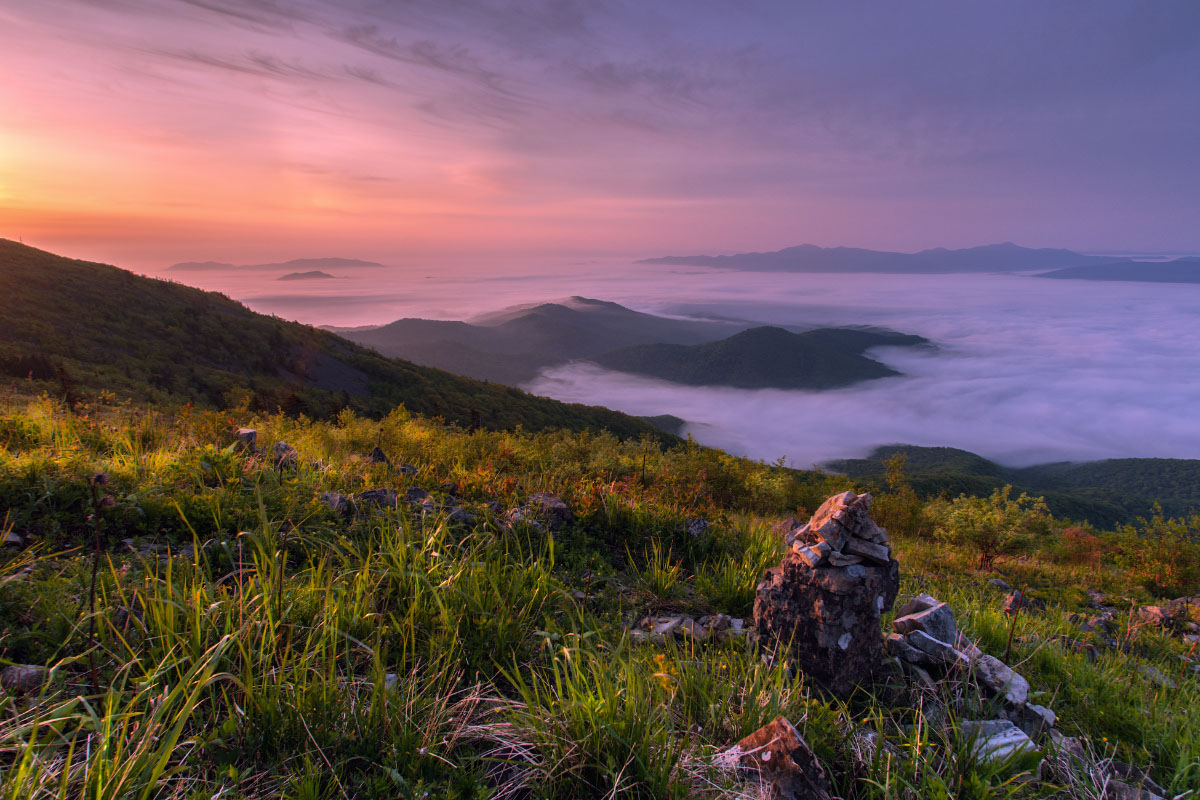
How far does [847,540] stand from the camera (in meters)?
3.59

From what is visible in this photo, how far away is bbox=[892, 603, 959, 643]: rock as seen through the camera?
401 cm

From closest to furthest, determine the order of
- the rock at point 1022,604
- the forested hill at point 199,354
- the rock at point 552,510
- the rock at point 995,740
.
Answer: the rock at point 995,740, the rock at point 552,510, the rock at point 1022,604, the forested hill at point 199,354

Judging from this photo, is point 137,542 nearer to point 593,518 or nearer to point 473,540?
point 473,540

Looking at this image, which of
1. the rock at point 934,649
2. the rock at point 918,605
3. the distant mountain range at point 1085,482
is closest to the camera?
the rock at point 934,649

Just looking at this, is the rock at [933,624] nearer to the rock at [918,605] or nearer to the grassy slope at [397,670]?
the rock at [918,605]

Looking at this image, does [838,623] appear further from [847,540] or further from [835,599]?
[847,540]

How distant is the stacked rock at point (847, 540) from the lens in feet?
11.6

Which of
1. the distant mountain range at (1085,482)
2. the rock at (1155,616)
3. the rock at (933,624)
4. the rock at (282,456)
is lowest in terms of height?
the distant mountain range at (1085,482)

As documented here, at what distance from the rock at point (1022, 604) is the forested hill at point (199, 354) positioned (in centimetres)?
2475

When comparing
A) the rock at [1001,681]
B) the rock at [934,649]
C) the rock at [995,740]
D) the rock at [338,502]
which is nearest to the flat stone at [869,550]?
the rock at [934,649]

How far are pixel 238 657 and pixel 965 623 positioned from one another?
17.8 ft

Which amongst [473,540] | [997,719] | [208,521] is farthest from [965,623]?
[208,521]

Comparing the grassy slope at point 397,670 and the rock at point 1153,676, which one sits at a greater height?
the grassy slope at point 397,670

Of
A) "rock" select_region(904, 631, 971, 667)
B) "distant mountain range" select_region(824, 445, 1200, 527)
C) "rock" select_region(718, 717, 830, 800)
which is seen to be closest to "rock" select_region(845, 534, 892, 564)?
"rock" select_region(904, 631, 971, 667)
